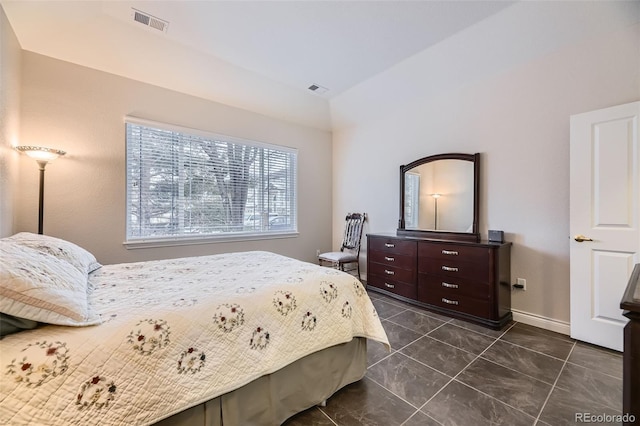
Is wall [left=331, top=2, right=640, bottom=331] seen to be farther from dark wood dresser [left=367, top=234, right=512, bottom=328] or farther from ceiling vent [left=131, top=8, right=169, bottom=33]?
ceiling vent [left=131, top=8, right=169, bottom=33]

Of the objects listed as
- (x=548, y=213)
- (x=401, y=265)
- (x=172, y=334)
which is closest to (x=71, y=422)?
(x=172, y=334)

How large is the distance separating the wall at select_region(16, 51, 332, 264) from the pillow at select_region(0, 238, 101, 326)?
72.5 inches

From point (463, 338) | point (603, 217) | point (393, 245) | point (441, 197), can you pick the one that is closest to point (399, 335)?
point (463, 338)

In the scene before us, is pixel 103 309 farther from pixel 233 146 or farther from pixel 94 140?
pixel 233 146

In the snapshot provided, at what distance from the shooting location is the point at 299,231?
4359mm

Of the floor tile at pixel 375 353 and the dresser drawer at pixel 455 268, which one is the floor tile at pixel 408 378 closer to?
the floor tile at pixel 375 353

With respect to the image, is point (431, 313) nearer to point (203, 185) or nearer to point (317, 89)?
point (203, 185)

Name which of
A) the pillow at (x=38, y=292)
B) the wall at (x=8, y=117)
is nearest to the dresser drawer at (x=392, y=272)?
the pillow at (x=38, y=292)

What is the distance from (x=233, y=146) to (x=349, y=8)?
7.32ft

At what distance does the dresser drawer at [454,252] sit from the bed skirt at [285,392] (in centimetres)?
161

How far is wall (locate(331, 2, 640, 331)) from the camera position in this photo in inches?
87.8

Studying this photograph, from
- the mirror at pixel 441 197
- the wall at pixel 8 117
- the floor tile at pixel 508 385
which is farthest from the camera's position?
the mirror at pixel 441 197

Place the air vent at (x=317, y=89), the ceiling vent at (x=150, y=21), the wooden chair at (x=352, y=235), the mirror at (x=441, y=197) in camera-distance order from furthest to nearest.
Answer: the wooden chair at (x=352, y=235) < the air vent at (x=317, y=89) < the mirror at (x=441, y=197) < the ceiling vent at (x=150, y=21)

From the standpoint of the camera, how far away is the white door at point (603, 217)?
79.7 inches
